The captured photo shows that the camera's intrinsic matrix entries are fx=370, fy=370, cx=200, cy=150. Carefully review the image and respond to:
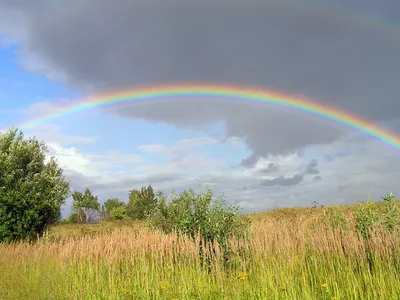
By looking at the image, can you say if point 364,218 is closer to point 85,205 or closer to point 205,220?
point 205,220

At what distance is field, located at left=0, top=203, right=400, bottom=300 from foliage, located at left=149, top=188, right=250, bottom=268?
162 cm

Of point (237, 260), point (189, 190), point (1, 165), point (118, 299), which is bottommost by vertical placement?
point (118, 299)

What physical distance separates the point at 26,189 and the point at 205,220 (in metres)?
11.6

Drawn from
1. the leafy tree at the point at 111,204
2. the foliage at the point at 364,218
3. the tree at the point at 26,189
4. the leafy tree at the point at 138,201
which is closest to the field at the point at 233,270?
the foliage at the point at 364,218

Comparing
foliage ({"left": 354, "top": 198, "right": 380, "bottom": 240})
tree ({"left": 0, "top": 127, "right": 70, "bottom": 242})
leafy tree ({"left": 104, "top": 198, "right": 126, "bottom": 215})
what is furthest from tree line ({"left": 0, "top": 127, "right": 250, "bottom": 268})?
leafy tree ({"left": 104, "top": 198, "right": 126, "bottom": 215})

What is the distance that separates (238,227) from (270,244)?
3.18 meters

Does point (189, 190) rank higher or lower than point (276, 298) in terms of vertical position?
higher

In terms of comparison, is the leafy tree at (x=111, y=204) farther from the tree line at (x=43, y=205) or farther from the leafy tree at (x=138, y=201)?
the tree line at (x=43, y=205)

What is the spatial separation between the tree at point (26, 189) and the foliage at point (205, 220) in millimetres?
8836

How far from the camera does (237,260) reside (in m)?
9.13

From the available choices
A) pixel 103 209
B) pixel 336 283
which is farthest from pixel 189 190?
pixel 103 209

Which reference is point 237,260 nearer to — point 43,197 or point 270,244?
point 270,244

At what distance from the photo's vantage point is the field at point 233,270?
7.46 metres

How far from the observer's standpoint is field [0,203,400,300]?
24.5 ft
